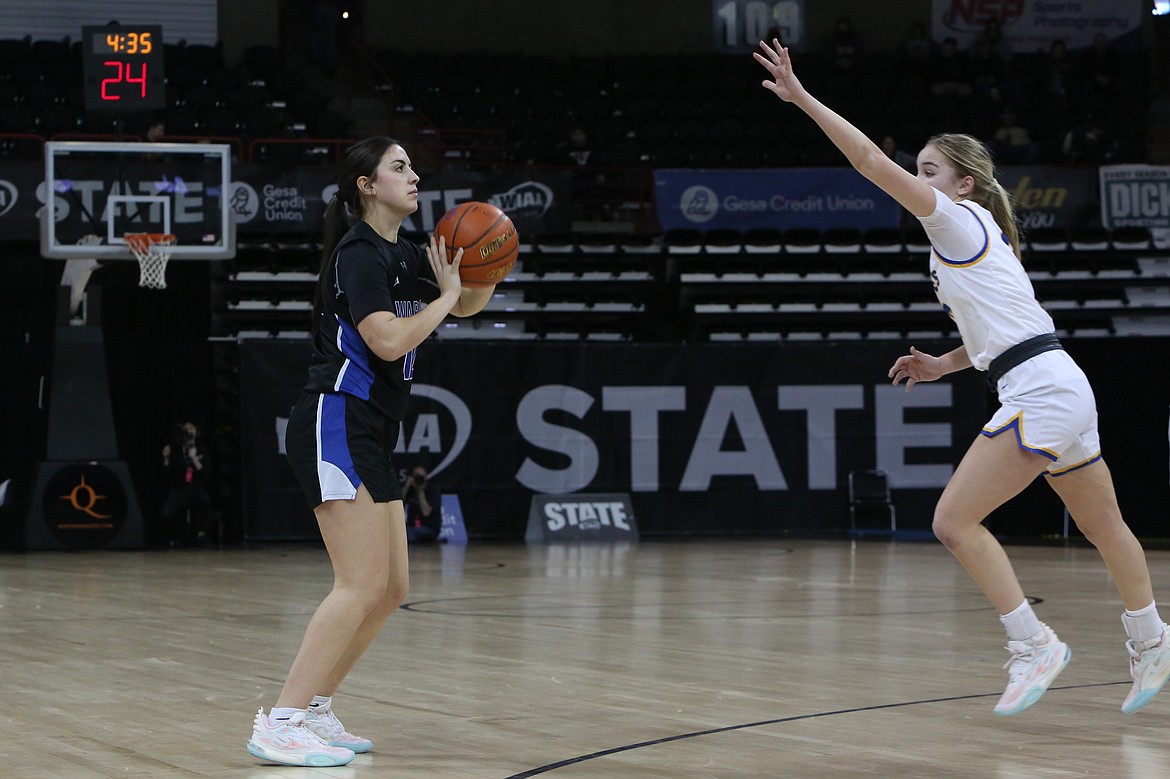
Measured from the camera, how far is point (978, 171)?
4918mm

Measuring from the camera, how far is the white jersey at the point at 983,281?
4699mm

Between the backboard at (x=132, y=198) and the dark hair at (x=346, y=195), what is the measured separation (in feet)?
35.5

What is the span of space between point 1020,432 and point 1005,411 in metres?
0.10

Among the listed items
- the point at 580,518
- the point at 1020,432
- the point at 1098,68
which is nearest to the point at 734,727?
the point at 1020,432

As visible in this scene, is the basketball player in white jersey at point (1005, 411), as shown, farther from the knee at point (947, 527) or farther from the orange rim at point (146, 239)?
the orange rim at point (146, 239)

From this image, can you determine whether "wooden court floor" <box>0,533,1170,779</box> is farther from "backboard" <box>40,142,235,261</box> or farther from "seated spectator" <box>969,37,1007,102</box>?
"seated spectator" <box>969,37,1007,102</box>

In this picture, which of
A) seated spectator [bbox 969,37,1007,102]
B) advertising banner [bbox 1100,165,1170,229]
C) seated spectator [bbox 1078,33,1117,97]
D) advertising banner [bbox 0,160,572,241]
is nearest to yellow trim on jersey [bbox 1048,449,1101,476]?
advertising banner [bbox 0,160,572,241]

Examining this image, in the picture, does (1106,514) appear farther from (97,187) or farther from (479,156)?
(479,156)

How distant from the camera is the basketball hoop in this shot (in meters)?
14.9

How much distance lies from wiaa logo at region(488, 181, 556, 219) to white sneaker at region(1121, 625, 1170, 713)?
1473 cm

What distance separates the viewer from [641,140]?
2200 centimetres

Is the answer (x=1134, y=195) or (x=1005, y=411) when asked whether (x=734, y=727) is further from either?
(x=1134, y=195)

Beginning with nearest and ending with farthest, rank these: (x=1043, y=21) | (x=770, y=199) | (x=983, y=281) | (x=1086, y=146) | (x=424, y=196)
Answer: (x=983, y=281) < (x=424, y=196) < (x=770, y=199) < (x=1086, y=146) < (x=1043, y=21)

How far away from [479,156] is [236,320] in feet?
15.3
